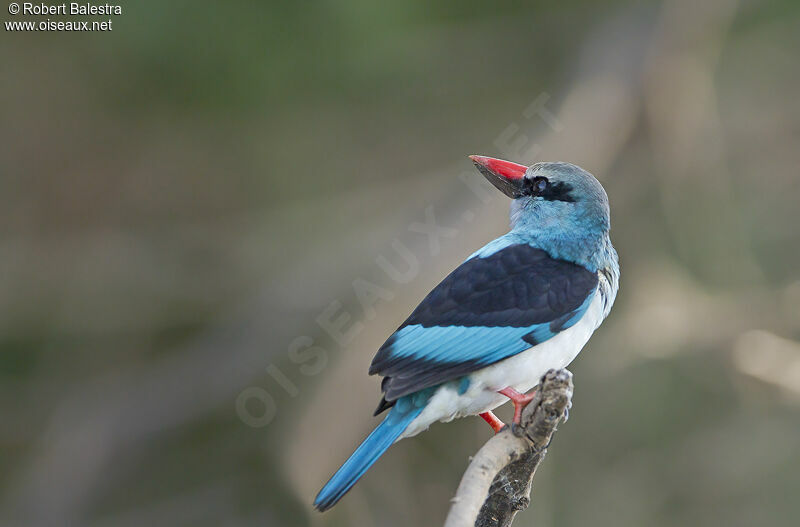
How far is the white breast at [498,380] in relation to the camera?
3.26m

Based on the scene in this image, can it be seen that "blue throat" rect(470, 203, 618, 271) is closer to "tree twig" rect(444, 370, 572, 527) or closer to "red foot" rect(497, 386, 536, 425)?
"red foot" rect(497, 386, 536, 425)

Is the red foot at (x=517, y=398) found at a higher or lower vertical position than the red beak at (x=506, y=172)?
lower

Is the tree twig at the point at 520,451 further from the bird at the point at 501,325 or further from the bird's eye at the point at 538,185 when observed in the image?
the bird's eye at the point at 538,185

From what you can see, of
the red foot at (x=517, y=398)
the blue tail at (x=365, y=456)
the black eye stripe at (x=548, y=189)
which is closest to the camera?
the blue tail at (x=365, y=456)

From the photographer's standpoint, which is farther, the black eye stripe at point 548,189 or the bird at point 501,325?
the black eye stripe at point 548,189

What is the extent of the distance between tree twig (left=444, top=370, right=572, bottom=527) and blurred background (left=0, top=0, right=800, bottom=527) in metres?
3.42

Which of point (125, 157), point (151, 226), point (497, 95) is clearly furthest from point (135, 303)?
point (497, 95)

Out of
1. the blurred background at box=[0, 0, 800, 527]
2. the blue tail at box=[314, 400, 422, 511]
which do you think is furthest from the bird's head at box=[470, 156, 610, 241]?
the blurred background at box=[0, 0, 800, 527]

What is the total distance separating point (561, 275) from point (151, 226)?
4413 mm

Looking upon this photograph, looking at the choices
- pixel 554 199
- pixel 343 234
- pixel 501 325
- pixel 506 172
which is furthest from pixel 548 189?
pixel 343 234

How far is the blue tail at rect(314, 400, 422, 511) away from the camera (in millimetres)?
2895

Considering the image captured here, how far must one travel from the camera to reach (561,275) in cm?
352

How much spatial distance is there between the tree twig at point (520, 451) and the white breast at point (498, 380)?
0.99 ft

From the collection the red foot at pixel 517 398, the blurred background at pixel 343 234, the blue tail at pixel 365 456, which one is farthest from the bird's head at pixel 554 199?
the blurred background at pixel 343 234
